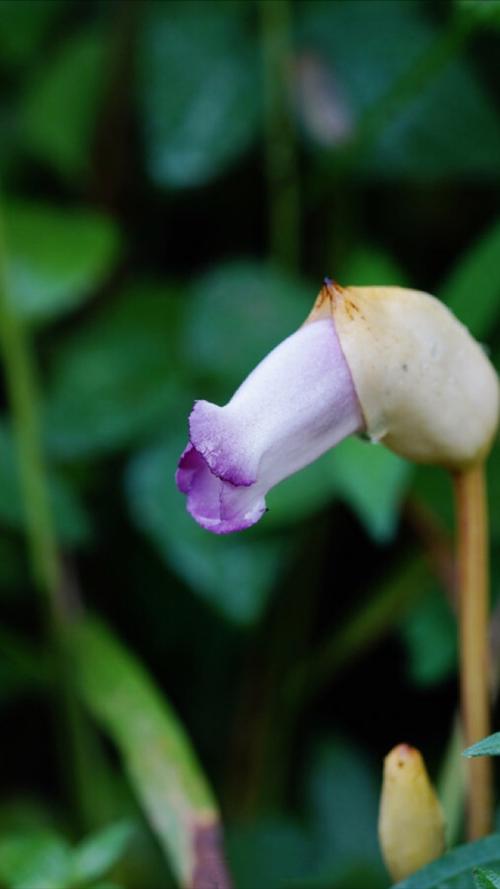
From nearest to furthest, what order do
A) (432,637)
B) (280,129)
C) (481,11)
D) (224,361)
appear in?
1. (481,11)
2. (432,637)
3. (224,361)
4. (280,129)

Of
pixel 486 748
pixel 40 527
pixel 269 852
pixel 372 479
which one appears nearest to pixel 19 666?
pixel 40 527

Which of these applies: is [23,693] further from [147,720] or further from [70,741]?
[147,720]

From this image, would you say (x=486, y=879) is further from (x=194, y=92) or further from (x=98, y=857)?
(x=194, y=92)

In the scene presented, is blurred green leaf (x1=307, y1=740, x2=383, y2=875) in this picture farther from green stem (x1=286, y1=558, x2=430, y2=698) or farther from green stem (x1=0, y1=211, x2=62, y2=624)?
green stem (x1=0, y1=211, x2=62, y2=624)

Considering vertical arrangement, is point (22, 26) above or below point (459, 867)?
above

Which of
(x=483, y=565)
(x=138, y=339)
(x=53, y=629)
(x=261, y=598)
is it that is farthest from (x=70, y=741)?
(x=483, y=565)

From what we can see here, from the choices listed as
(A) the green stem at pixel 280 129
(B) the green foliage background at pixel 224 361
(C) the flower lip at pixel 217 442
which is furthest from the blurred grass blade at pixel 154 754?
(A) the green stem at pixel 280 129

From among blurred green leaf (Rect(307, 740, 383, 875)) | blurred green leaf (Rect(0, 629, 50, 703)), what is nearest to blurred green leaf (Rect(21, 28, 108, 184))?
blurred green leaf (Rect(0, 629, 50, 703))
